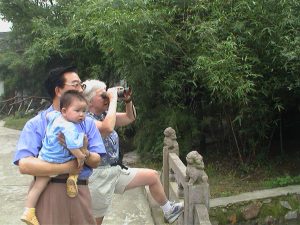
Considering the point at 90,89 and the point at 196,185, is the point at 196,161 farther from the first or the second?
the point at 90,89

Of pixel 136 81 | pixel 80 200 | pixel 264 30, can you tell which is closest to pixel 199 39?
pixel 264 30

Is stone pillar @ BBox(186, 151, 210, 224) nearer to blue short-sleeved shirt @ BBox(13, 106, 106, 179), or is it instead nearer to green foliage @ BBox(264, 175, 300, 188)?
blue short-sleeved shirt @ BBox(13, 106, 106, 179)

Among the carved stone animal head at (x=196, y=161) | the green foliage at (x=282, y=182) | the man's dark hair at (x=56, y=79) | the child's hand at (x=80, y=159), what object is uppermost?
the man's dark hair at (x=56, y=79)

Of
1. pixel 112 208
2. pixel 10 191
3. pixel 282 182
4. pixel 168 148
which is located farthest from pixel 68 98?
pixel 10 191

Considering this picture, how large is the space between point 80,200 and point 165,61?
153 inches

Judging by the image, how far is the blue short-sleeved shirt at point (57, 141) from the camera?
2100mm

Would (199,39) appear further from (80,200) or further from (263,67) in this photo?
(80,200)

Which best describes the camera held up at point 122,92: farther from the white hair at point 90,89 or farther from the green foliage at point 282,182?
the green foliage at point 282,182

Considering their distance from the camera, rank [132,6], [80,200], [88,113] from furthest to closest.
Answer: [132,6], [88,113], [80,200]

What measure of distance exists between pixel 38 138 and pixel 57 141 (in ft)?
0.58

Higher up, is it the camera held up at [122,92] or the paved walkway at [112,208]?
the camera held up at [122,92]

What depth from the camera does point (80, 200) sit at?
2289mm

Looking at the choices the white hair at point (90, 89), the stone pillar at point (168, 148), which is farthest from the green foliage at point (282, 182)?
the white hair at point (90, 89)

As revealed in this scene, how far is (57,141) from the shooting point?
2.13 m
